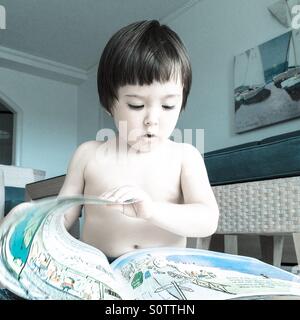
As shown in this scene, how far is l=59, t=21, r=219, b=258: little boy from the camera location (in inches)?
17.7

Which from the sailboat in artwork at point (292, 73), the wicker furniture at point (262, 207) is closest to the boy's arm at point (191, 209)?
the wicker furniture at point (262, 207)

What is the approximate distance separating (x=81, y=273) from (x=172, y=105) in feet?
0.83

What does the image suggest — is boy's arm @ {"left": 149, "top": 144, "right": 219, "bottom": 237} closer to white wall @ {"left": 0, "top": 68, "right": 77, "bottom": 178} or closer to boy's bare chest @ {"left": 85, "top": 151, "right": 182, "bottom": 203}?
boy's bare chest @ {"left": 85, "top": 151, "right": 182, "bottom": 203}

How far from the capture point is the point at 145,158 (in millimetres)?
514

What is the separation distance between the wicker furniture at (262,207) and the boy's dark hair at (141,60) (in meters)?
0.45

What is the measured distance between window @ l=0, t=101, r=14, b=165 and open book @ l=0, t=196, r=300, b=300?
3944mm

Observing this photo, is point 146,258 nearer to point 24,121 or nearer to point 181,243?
point 181,243

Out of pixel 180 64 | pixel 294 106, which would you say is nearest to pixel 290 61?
pixel 294 106

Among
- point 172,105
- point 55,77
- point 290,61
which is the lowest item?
point 172,105

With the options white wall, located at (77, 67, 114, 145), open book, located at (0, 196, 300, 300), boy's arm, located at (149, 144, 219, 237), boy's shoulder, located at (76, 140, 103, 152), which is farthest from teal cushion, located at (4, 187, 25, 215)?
A: open book, located at (0, 196, 300, 300)

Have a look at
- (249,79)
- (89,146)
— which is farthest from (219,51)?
(89,146)
